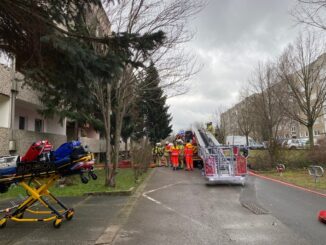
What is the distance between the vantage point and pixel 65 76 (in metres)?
7.24

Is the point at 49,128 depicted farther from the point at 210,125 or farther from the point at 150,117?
the point at 150,117

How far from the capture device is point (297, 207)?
1040 cm

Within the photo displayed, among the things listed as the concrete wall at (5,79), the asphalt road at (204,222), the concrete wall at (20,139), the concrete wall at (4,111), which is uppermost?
the concrete wall at (5,79)

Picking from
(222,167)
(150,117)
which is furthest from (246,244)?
(150,117)

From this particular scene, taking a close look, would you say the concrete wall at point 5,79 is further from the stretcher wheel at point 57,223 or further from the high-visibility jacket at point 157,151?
the high-visibility jacket at point 157,151

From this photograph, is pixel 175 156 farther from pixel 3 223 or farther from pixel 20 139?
pixel 3 223

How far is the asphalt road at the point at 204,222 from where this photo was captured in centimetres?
698

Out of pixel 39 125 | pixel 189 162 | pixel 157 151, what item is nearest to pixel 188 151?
pixel 189 162

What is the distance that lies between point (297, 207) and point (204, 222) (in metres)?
3.37

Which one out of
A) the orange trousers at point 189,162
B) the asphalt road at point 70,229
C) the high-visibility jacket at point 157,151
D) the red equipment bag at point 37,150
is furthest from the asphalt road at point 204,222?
the high-visibility jacket at point 157,151

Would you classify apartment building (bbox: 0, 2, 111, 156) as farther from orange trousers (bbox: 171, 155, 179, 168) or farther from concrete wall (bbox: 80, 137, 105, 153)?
concrete wall (bbox: 80, 137, 105, 153)

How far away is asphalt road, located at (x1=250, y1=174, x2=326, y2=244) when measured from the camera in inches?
297

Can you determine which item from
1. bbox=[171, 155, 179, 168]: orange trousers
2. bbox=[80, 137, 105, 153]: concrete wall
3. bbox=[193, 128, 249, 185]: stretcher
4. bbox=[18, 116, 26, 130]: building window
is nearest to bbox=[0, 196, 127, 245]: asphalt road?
bbox=[193, 128, 249, 185]: stretcher

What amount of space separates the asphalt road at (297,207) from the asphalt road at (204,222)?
0.15 m
